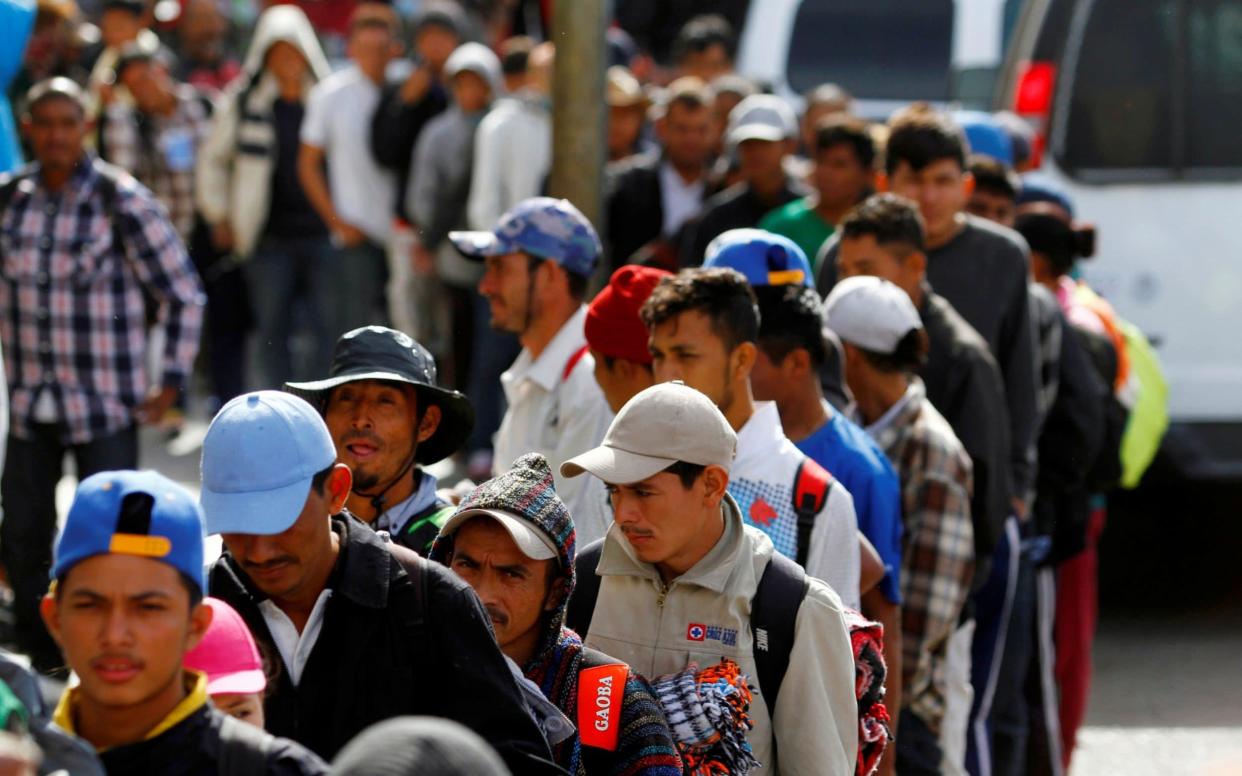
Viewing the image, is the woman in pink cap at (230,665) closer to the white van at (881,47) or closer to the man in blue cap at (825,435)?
the man in blue cap at (825,435)

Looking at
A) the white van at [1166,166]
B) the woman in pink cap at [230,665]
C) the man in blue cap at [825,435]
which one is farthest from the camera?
the white van at [1166,166]

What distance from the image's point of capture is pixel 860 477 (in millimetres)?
4871

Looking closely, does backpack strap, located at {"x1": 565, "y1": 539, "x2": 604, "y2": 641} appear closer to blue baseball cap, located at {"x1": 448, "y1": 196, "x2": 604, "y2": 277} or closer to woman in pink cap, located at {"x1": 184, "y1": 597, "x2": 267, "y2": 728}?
woman in pink cap, located at {"x1": 184, "y1": 597, "x2": 267, "y2": 728}

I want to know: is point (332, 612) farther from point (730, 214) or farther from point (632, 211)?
point (632, 211)

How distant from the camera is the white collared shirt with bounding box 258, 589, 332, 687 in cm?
322

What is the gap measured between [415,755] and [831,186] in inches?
225

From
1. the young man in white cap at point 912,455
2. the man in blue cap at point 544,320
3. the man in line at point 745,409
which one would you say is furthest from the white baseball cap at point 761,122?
the man in line at point 745,409

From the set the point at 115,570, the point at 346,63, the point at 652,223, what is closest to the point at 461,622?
the point at 115,570

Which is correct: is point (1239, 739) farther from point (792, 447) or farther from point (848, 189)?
point (792, 447)

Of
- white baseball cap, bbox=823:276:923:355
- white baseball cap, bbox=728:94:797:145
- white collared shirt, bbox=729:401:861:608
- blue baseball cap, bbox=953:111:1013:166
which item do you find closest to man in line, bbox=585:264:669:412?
white collared shirt, bbox=729:401:861:608

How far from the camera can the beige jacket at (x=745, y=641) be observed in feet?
12.7

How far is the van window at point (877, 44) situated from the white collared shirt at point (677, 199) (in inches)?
117

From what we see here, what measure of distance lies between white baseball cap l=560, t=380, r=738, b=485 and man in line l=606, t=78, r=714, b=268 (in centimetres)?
598

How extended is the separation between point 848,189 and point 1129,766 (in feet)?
7.78
